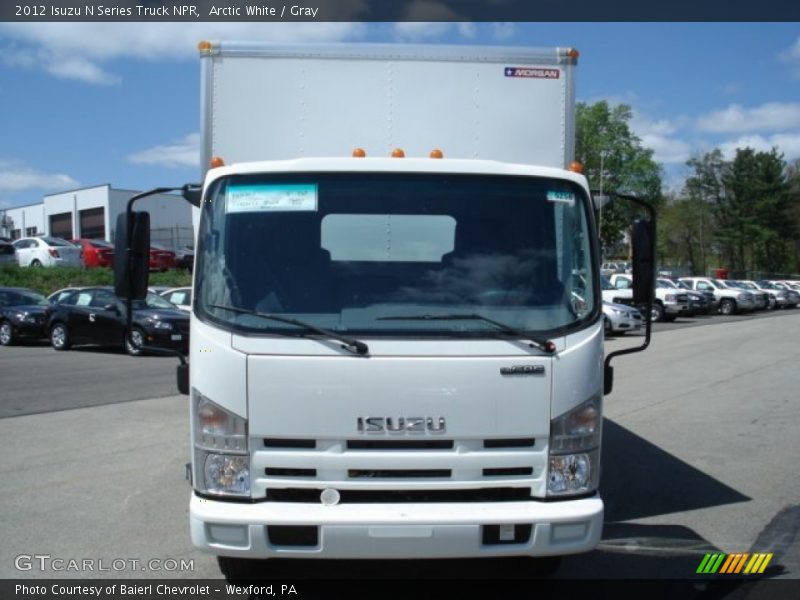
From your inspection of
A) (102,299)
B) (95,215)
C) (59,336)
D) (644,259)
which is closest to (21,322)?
(59,336)

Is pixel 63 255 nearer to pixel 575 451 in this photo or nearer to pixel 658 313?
pixel 658 313

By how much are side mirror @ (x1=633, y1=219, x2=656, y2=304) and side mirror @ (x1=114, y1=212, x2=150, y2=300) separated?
280 cm

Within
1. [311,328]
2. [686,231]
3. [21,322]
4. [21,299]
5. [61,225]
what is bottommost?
[21,322]

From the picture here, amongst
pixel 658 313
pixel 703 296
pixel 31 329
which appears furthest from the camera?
pixel 703 296

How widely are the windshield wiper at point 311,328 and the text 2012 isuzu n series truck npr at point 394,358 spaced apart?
0.01 metres

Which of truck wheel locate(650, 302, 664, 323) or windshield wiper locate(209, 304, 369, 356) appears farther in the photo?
truck wheel locate(650, 302, 664, 323)

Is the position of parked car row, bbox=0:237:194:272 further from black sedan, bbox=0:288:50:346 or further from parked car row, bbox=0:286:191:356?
parked car row, bbox=0:286:191:356

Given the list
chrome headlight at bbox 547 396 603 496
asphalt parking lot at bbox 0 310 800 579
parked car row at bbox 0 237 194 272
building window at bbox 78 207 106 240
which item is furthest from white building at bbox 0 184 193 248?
chrome headlight at bbox 547 396 603 496

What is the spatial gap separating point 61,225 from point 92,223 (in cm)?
623

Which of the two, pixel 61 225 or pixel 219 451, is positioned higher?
pixel 61 225

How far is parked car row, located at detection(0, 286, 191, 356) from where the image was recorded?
17.4 m

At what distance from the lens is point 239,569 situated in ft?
15.4

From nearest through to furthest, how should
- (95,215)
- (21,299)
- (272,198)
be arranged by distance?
(272,198)
(21,299)
(95,215)

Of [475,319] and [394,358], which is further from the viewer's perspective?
[475,319]
